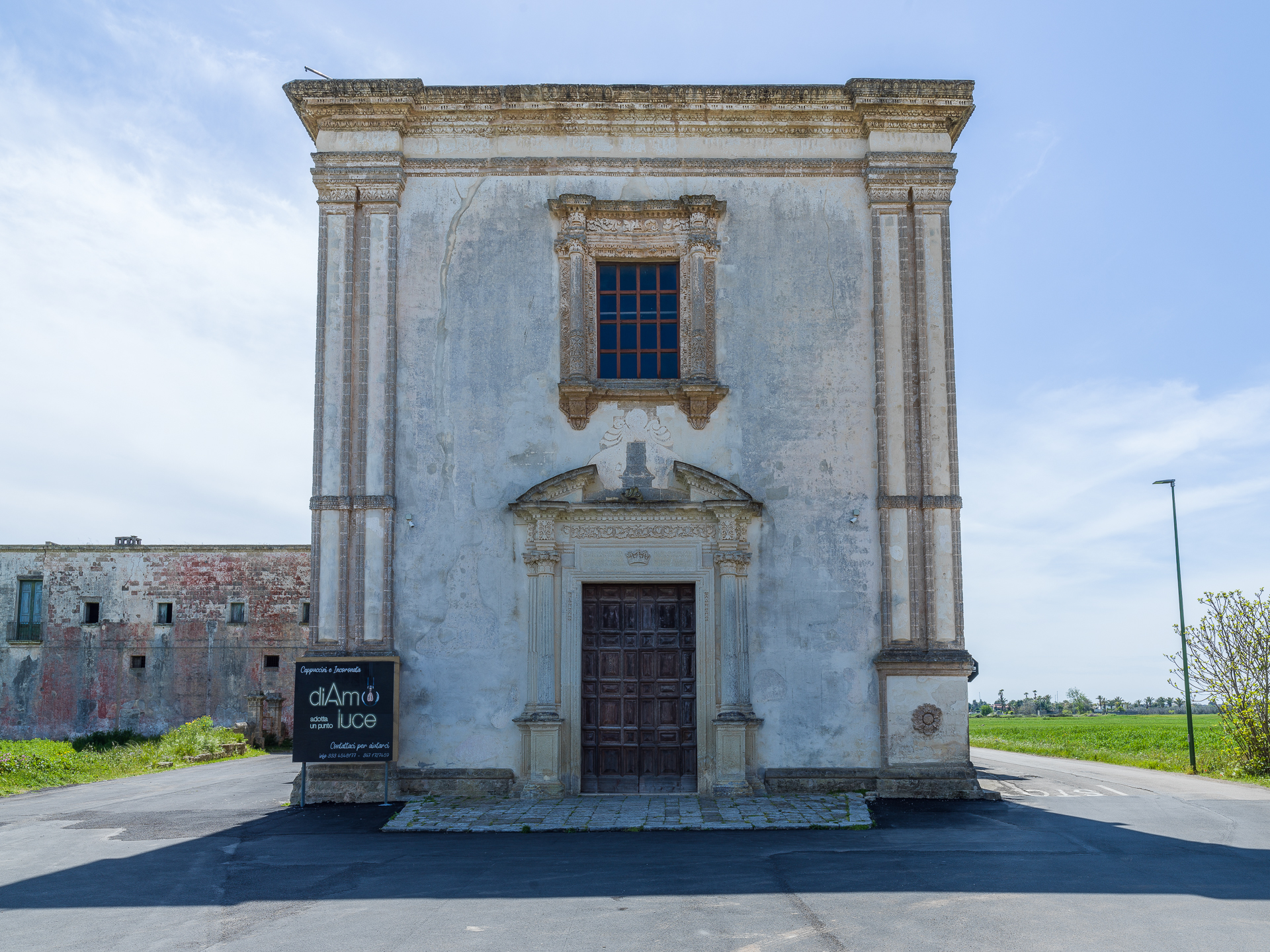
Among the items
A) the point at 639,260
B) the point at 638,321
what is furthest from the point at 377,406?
the point at 639,260

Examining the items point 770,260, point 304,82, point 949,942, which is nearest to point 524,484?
point 770,260

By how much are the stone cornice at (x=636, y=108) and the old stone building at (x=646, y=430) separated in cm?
3

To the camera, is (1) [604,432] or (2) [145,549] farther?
(2) [145,549]

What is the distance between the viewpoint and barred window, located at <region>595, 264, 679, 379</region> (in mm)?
13383

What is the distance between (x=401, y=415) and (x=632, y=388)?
118 inches

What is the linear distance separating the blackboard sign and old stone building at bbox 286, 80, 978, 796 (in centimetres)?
53

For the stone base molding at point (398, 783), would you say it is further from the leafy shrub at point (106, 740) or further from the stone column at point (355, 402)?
the leafy shrub at point (106, 740)

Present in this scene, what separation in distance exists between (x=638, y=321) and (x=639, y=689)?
15.7 ft

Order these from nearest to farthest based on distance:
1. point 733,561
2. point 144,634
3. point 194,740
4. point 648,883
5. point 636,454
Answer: point 648,883
point 733,561
point 636,454
point 194,740
point 144,634

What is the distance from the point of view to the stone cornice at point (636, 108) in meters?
13.3

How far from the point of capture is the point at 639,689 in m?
12.6

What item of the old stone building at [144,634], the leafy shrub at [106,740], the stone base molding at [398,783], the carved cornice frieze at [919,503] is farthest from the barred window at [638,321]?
the old stone building at [144,634]

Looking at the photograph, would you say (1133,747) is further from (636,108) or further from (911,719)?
(636,108)

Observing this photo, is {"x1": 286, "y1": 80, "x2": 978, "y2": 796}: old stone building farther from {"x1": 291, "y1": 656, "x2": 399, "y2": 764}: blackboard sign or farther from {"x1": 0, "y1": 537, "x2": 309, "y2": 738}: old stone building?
{"x1": 0, "y1": 537, "x2": 309, "y2": 738}: old stone building
